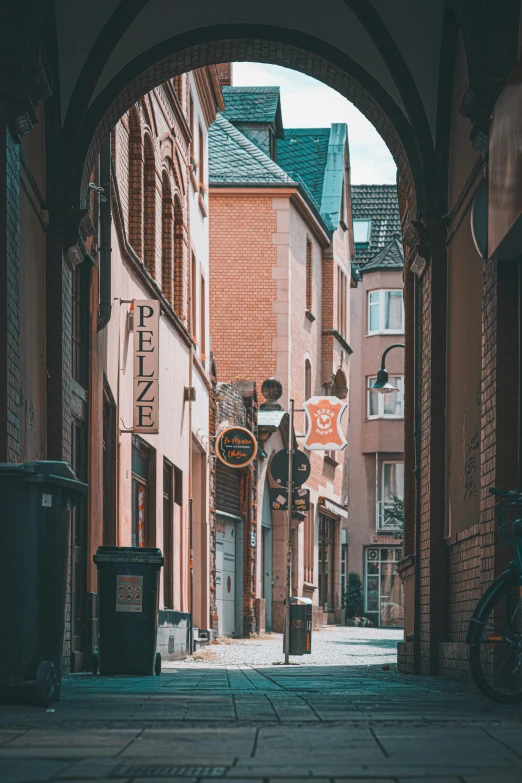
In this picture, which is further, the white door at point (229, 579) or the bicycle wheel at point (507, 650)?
the white door at point (229, 579)

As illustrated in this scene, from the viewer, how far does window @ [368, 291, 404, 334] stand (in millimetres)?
53781

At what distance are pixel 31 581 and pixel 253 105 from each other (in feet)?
121

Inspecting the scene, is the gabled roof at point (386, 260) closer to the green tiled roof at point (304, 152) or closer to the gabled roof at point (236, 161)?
the green tiled roof at point (304, 152)

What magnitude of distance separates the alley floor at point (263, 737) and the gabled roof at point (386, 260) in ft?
149

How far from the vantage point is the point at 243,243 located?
129 ft

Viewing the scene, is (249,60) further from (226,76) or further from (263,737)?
(226,76)

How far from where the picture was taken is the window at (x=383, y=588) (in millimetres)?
51781

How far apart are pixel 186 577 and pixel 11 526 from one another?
59.3 ft

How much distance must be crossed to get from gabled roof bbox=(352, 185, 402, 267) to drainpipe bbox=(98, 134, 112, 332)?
40.1m

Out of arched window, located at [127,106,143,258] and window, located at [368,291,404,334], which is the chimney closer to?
window, located at [368,291,404,334]

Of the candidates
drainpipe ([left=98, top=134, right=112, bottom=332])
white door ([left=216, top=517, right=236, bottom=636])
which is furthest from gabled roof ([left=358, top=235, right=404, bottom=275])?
drainpipe ([left=98, top=134, right=112, bottom=332])

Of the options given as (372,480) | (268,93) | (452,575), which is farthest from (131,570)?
(372,480)

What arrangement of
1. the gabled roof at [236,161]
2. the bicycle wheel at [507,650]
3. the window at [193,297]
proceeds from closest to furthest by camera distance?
the bicycle wheel at [507,650], the window at [193,297], the gabled roof at [236,161]

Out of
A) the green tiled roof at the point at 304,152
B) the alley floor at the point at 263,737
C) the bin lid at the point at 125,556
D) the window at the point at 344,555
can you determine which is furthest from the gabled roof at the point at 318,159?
the alley floor at the point at 263,737
